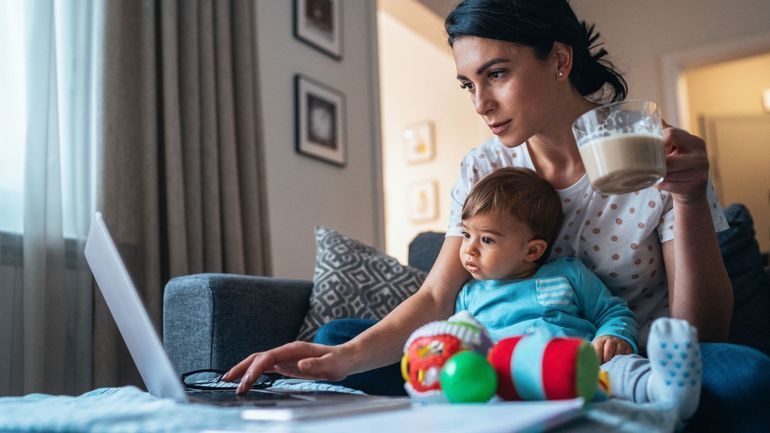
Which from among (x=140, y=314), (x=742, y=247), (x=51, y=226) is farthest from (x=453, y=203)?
(x=51, y=226)

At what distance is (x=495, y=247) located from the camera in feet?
4.48

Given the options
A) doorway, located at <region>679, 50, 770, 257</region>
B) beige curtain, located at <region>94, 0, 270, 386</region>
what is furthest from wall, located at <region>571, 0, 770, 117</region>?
beige curtain, located at <region>94, 0, 270, 386</region>

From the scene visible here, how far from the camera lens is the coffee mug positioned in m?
0.93

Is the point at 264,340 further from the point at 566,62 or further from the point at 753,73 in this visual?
the point at 753,73

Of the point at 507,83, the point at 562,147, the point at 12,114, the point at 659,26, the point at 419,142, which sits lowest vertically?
the point at 562,147

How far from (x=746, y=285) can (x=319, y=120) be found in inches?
85.0

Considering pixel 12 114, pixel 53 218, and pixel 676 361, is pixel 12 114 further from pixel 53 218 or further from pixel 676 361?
pixel 676 361

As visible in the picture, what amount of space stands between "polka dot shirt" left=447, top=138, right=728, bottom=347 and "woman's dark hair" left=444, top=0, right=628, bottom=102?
0.26 meters

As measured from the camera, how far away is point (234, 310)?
163 cm

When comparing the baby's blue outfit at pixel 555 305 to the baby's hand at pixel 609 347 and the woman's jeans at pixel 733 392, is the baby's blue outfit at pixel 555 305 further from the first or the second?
the woman's jeans at pixel 733 392

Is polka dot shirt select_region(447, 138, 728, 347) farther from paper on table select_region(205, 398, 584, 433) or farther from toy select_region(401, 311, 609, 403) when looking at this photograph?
paper on table select_region(205, 398, 584, 433)

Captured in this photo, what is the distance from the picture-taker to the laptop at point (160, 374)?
2.01ft

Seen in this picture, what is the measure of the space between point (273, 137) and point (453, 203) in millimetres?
1694

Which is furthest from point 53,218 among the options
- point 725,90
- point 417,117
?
point 725,90
